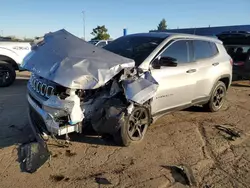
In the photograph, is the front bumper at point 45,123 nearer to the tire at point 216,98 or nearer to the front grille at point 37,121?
the front grille at point 37,121

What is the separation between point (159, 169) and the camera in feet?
12.7

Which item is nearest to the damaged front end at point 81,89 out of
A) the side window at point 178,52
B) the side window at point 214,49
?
the side window at point 178,52

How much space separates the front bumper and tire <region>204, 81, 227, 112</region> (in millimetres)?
3634

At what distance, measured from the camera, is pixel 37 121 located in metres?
4.34

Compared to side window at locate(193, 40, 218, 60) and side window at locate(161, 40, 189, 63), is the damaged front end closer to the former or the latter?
side window at locate(161, 40, 189, 63)

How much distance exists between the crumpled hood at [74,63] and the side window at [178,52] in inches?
46.5

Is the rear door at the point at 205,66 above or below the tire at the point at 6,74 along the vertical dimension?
A: above

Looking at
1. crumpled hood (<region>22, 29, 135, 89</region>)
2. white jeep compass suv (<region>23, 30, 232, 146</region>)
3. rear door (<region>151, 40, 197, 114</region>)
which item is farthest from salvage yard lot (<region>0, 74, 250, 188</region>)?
crumpled hood (<region>22, 29, 135, 89</region>)

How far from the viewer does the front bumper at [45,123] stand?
3.76m

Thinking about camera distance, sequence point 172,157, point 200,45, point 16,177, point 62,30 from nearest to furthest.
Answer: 1. point 16,177
2. point 172,157
3. point 62,30
4. point 200,45

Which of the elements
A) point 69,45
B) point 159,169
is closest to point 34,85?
point 69,45

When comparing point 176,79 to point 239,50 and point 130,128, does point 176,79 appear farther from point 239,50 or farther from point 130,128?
point 239,50

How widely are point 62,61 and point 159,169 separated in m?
1.94

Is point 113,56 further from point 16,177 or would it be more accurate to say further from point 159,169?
point 16,177
